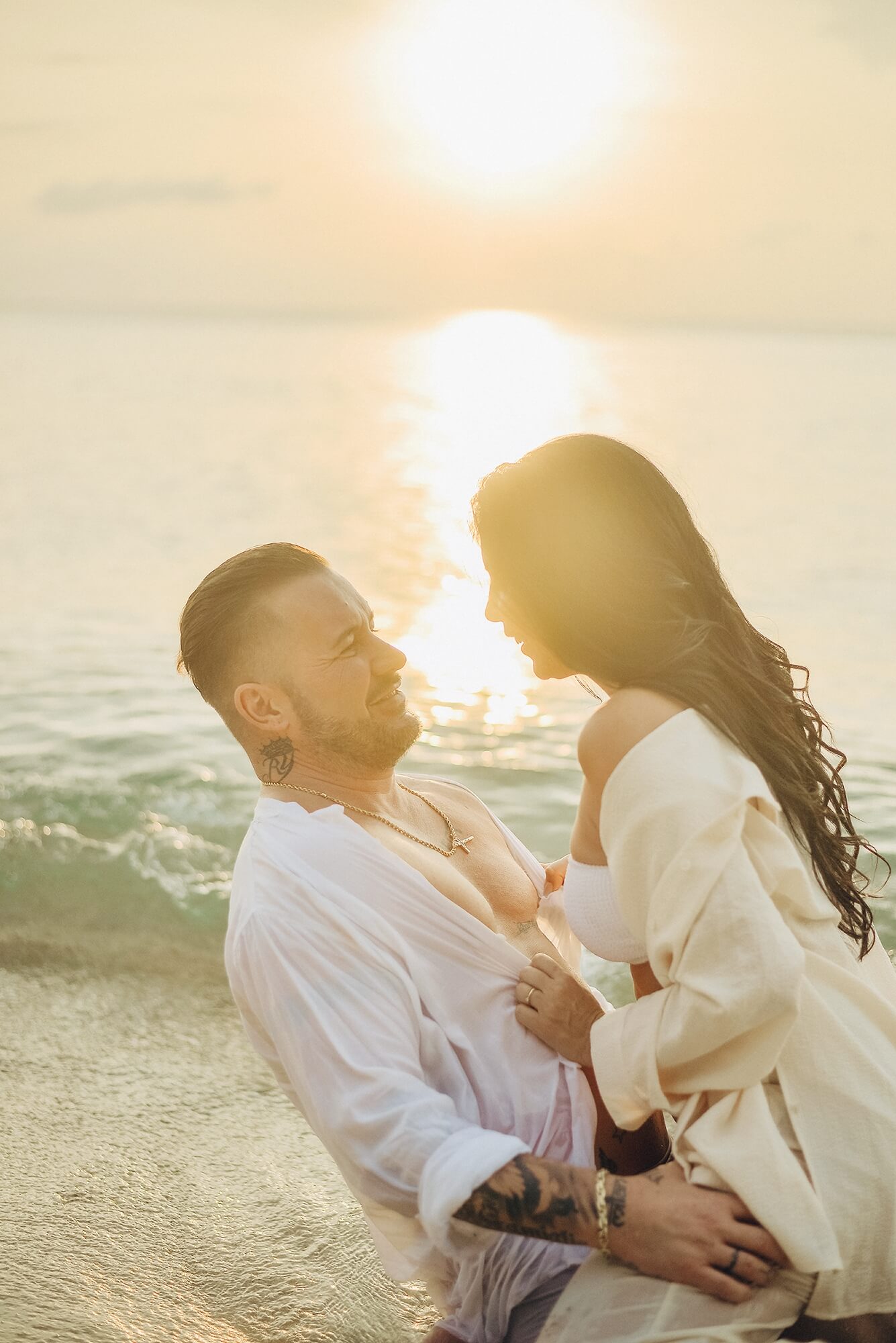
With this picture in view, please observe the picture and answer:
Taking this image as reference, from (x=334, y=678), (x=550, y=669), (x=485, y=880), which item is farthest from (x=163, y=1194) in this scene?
(x=550, y=669)

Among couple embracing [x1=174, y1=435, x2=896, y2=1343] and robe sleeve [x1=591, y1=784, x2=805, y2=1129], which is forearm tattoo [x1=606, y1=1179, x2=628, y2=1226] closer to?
couple embracing [x1=174, y1=435, x2=896, y2=1343]

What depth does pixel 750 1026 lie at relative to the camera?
264cm

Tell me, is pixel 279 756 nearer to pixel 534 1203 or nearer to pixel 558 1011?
pixel 558 1011

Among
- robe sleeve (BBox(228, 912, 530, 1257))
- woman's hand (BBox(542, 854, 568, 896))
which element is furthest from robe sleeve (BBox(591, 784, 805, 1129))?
woman's hand (BBox(542, 854, 568, 896))

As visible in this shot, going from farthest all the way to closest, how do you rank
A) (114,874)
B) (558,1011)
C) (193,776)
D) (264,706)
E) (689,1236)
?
1. (193,776)
2. (114,874)
3. (264,706)
4. (558,1011)
5. (689,1236)

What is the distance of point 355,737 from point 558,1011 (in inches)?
37.0

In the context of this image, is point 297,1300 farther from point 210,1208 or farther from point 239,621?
point 239,621

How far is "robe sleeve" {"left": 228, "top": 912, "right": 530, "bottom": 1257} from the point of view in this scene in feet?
9.36

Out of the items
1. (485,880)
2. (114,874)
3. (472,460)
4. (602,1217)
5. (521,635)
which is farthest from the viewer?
(472,460)

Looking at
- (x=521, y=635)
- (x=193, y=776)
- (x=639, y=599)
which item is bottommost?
(x=193, y=776)

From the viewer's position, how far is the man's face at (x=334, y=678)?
3635 mm

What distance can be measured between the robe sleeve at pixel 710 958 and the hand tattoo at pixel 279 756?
1.18 m

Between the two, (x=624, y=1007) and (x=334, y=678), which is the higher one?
(x=334, y=678)

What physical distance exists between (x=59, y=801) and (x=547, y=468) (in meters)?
6.93
